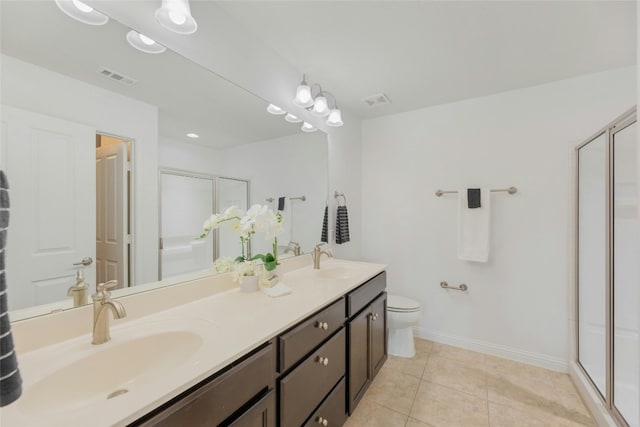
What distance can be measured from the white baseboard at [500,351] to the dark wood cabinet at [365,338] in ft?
2.64

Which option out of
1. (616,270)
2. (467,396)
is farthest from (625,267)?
(467,396)

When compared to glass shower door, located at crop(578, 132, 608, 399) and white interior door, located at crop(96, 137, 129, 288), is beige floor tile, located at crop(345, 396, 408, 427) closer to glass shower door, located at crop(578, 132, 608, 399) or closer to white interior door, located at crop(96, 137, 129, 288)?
glass shower door, located at crop(578, 132, 608, 399)

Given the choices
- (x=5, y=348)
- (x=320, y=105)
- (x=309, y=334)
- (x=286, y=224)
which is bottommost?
(x=309, y=334)

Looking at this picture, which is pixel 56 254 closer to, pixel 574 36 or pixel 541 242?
pixel 574 36

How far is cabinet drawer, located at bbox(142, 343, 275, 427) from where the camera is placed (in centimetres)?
66

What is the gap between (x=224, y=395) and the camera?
0.77 m

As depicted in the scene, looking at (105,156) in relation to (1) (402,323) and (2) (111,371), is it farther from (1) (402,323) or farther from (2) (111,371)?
(1) (402,323)

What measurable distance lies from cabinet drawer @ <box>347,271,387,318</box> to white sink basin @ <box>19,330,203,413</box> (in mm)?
856

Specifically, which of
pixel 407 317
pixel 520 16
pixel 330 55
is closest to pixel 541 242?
pixel 407 317

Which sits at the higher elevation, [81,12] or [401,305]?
[81,12]

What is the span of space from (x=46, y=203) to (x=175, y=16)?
2.91 feet

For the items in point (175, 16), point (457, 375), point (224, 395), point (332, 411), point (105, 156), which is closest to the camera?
point (224, 395)

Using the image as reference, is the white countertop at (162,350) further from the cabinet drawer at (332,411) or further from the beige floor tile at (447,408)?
the beige floor tile at (447,408)

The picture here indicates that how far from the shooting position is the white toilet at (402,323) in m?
2.19
